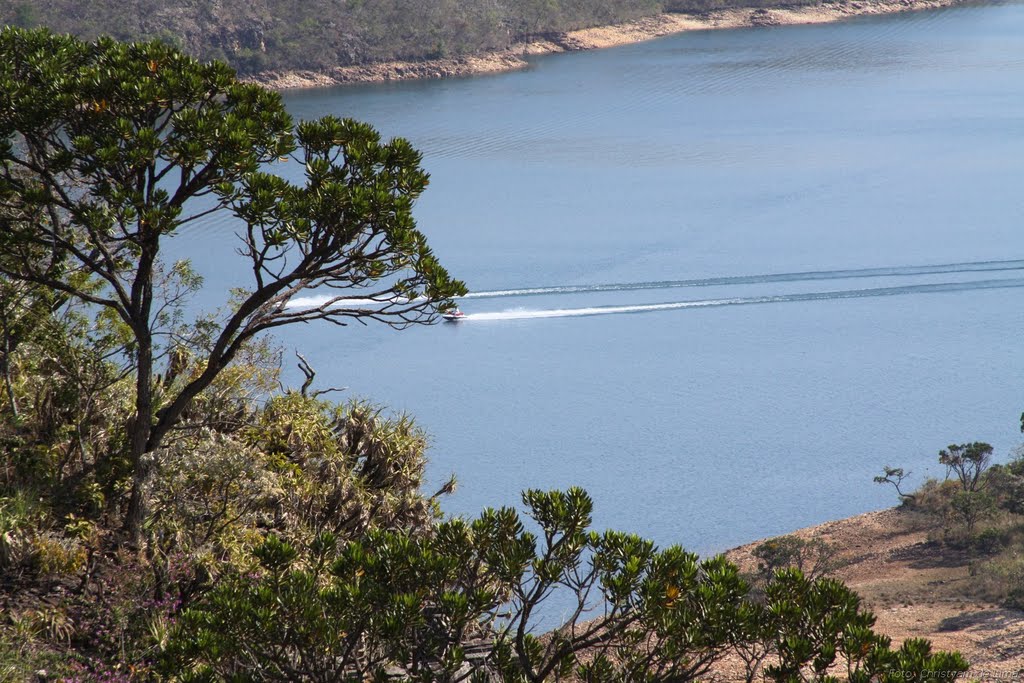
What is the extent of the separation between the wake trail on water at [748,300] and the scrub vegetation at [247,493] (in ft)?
39.0

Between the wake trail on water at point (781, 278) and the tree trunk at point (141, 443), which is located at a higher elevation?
the tree trunk at point (141, 443)

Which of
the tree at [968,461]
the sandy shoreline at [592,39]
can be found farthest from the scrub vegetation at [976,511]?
the sandy shoreline at [592,39]

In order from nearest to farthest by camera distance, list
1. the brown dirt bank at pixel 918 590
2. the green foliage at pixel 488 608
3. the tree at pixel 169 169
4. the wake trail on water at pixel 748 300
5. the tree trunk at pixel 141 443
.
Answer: the green foliage at pixel 488 608 < the tree at pixel 169 169 < the tree trunk at pixel 141 443 < the brown dirt bank at pixel 918 590 < the wake trail on water at pixel 748 300

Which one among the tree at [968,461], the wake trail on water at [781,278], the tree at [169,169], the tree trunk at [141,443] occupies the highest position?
the tree at [169,169]

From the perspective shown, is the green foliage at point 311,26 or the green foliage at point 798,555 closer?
the green foliage at point 798,555

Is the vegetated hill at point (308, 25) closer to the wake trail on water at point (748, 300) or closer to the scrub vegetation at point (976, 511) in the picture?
the wake trail on water at point (748, 300)

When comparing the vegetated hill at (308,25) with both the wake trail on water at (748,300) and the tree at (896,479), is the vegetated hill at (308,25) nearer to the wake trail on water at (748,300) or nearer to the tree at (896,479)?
the wake trail on water at (748,300)

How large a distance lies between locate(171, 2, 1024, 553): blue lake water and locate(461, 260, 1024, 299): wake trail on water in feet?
0.22

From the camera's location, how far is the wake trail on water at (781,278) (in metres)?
24.4

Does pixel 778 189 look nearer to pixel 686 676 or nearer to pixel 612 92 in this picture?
pixel 612 92

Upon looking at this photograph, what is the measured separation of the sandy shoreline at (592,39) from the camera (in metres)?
52.6

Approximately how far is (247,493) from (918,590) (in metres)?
9.83

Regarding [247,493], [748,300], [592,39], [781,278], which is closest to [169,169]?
[247,493]

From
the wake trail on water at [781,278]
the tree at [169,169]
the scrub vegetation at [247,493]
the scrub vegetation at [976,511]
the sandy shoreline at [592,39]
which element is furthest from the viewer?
the sandy shoreline at [592,39]
